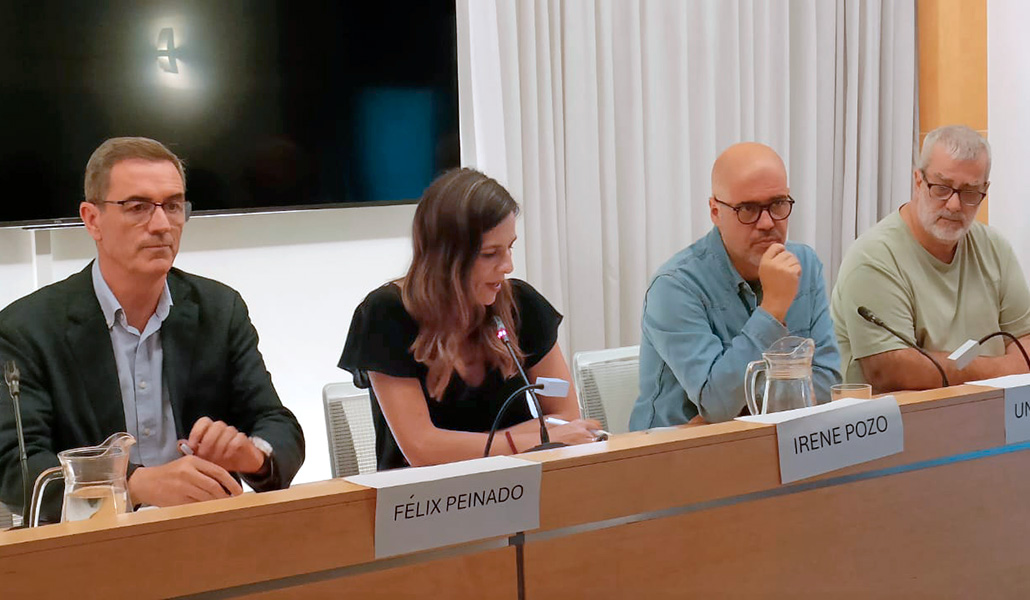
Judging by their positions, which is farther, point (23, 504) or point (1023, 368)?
point (1023, 368)

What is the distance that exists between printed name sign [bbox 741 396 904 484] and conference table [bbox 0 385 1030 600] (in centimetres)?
2

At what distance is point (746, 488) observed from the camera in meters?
1.18

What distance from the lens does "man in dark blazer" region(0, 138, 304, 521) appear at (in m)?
1.80

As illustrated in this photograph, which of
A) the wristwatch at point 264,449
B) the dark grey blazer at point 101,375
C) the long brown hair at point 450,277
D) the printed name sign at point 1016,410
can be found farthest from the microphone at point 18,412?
the printed name sign at point 1016,410

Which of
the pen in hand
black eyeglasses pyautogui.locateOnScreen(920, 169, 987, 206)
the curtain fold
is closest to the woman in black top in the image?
the pen in hand

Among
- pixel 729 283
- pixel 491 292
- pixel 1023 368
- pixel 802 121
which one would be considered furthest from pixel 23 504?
pixel 802 121

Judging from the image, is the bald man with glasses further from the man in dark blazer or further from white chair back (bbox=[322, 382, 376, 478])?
the man in dark blazer

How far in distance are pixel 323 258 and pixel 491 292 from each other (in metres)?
1.39

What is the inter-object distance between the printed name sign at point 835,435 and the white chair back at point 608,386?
3.86 feet

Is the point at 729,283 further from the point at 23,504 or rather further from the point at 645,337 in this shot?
the point at 23,504

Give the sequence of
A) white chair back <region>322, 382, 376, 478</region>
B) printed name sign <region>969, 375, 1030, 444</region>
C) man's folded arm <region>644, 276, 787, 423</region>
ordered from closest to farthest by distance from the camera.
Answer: printed name sign <region>969, 375, 1030, 444</region>, man's folded arm <region>644, 276, 787, 423</region>, white chair back <region>322, 382, 376, 478</region>

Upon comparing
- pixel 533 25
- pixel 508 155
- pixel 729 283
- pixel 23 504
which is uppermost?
pixel 533 25

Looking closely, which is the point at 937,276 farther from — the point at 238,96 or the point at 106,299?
the point at 238,96

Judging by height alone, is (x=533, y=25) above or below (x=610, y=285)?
above
